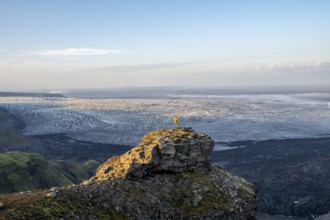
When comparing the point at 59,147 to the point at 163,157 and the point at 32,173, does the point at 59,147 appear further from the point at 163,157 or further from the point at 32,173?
the point at 163,157

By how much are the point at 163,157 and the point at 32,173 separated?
53.5 m

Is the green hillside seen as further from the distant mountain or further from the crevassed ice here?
the crevassed ice

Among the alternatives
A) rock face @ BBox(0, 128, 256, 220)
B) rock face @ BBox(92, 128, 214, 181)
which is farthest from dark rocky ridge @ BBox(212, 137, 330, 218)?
rock face @ BBox(92, 128, 214, 181)

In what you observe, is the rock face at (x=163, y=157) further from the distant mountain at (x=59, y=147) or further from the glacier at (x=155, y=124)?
the distant mountain at (x=59, y=147)

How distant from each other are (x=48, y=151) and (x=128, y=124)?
29.7 metres

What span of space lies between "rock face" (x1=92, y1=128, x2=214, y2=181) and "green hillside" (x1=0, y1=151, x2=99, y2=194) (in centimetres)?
4495

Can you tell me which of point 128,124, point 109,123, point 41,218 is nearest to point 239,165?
point 128,124

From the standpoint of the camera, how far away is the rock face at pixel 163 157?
2127cm

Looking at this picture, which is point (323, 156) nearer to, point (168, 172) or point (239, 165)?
point (239, 165)

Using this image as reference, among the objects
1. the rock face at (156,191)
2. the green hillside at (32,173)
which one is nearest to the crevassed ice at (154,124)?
the green hillside at (32,173)

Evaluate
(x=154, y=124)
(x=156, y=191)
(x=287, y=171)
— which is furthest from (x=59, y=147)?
(x=156, y=191)

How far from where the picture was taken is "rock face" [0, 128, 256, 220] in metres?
17.0

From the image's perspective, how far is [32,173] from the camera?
68.6m

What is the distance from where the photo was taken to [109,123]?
130m
